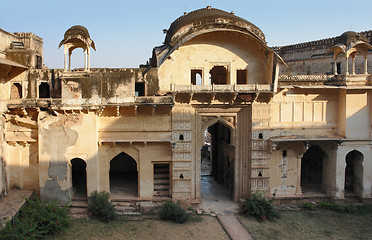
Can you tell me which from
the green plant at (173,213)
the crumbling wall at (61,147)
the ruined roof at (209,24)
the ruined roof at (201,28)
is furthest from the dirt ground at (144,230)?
the ruined roof at (209,24)

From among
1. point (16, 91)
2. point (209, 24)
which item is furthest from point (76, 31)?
point (209, 24)

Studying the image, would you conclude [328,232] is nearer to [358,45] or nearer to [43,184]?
[358,45]

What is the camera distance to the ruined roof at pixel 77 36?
13.0 metres

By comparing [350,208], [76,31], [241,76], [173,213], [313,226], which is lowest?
[313,226]

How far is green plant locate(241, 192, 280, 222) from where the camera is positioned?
13188 millimetres

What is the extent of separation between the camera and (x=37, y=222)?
11.0m

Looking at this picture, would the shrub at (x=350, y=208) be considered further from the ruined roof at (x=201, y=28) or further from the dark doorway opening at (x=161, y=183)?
the dark doorway opening at (x=161, y=183)

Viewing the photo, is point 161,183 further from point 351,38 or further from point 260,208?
point 351,38

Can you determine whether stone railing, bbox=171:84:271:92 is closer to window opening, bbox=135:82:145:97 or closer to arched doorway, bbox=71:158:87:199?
window opening, bbox=135:82:145:97

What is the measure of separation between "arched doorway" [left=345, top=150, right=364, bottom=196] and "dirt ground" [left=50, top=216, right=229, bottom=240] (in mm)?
6863

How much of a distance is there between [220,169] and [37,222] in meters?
9.50

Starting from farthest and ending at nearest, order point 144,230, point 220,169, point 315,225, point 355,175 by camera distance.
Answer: point 220,169, point 355,175, point 315,225, point 144,230

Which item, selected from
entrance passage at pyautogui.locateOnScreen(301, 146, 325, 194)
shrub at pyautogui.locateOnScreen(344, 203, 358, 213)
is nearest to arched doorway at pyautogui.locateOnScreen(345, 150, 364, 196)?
shrub at pyautogui.locateOnScreen(344, 203, 358, 213)

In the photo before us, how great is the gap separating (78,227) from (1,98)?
228 inches
